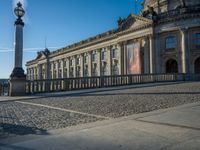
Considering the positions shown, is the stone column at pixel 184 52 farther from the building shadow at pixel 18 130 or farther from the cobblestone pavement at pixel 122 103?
the building shadow at pixel 18 130

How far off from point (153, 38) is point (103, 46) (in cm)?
1580

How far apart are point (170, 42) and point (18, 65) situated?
31370mm

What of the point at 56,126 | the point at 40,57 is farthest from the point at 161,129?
the point at 40,57

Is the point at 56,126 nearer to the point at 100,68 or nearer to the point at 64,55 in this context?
the point at 100,68

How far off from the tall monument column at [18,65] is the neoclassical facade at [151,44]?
96.6ft

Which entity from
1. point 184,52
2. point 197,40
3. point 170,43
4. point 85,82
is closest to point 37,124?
point 85,82

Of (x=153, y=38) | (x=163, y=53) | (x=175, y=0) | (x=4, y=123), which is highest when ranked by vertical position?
(x=175, y=0)

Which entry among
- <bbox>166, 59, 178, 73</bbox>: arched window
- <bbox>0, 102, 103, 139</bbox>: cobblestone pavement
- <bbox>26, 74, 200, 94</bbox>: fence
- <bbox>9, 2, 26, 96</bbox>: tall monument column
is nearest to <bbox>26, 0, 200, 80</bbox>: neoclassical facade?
<bbox>166, 59, 178, 73</bbox>: arched window

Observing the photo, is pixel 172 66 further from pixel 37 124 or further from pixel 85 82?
pixel 37 124

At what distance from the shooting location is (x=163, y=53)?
4081 cm

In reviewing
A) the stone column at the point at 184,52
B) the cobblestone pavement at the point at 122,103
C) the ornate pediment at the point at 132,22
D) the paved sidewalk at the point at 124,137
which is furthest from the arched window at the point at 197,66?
the paved sidewalk at the point at 124,137

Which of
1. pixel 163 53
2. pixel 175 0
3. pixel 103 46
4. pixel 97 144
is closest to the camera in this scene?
pixel 97 144

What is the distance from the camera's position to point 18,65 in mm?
15414

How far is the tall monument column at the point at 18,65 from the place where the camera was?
584 inches
